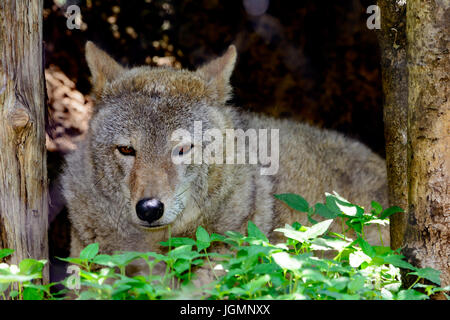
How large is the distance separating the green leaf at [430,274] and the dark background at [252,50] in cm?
387

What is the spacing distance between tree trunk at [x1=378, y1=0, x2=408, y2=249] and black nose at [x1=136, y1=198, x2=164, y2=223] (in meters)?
1.64

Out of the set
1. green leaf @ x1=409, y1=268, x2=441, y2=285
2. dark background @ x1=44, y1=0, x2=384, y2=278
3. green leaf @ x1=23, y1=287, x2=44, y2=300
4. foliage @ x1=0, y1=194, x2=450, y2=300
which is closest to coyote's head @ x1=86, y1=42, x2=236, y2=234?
foliage @ x1=0, y1=194, x2=450, y2=300

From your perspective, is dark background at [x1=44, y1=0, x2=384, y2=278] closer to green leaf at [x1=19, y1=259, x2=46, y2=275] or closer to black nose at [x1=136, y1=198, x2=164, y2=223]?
black nose at [x1=136, y1=198, x2=164, y2=223]

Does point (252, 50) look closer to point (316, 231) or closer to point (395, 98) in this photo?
point (395, 98)

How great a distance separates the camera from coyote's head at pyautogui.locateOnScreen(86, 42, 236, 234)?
3.97 metres

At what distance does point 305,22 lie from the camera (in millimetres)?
7305

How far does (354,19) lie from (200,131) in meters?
3.73

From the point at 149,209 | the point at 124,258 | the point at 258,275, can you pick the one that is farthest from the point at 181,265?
the point at 149,209

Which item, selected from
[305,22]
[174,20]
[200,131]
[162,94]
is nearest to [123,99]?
[162,94]

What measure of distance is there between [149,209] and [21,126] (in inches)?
39.0

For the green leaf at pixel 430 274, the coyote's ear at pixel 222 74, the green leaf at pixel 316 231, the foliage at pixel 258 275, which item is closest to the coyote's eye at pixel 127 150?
the coyote's ear at pixel 222 74

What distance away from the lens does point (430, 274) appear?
3023 mm
